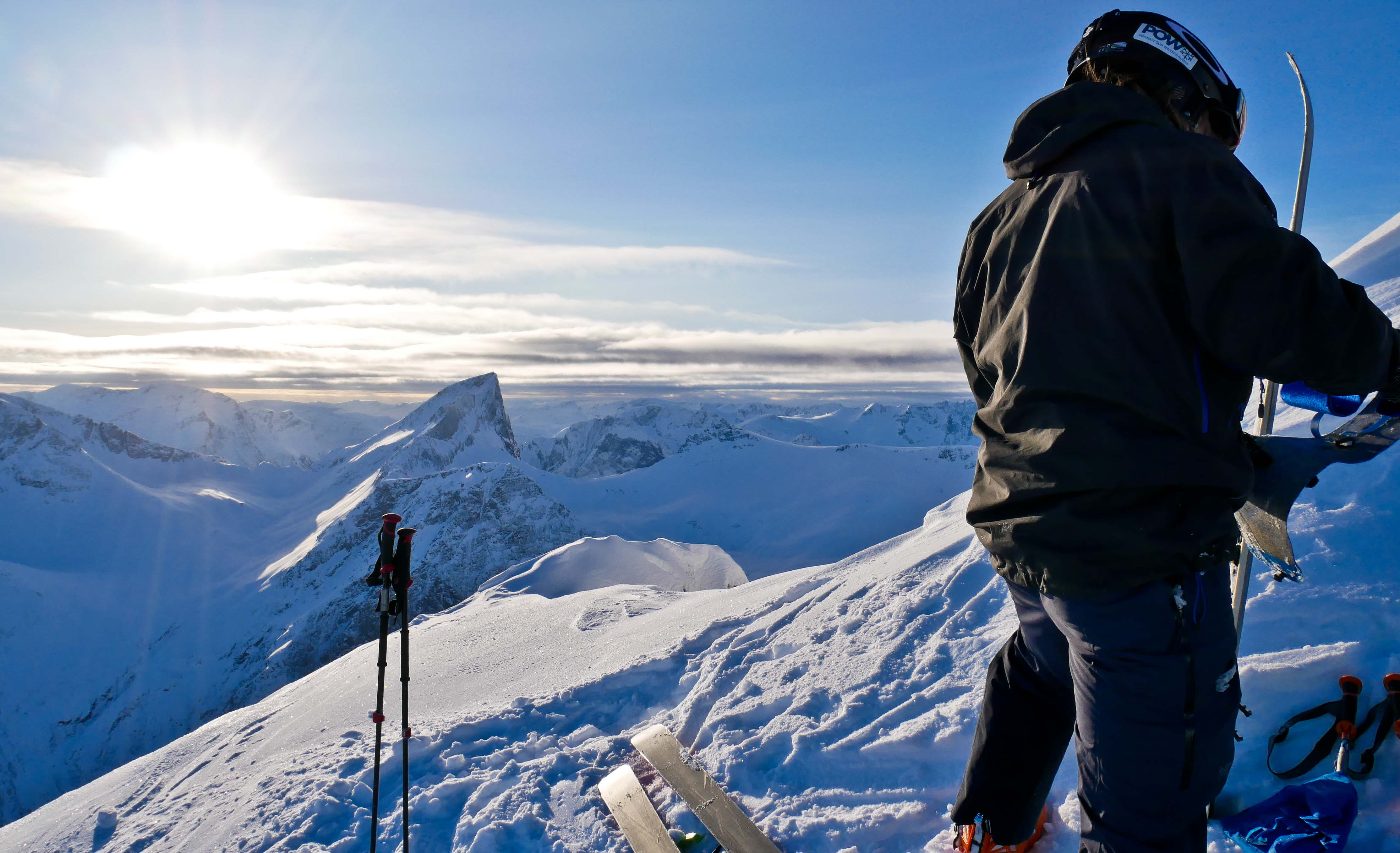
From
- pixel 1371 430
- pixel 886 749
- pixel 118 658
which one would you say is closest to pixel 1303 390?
pixel 1371 430

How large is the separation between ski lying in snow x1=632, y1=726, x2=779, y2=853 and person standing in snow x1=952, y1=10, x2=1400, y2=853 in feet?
7.30

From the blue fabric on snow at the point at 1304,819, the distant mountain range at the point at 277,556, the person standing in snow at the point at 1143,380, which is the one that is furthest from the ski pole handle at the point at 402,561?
the distant mountain range at the point at 277,556

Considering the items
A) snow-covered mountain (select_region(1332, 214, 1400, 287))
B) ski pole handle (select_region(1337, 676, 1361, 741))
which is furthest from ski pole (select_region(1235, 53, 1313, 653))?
snow-covered mountain (select_region(1332, 214, 1400, 287))

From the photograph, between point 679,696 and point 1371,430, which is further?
point 679,696

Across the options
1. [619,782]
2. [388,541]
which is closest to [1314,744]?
[619,782]

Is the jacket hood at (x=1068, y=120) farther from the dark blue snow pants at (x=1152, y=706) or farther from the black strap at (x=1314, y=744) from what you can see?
the black strap at (x=1314, y=744)

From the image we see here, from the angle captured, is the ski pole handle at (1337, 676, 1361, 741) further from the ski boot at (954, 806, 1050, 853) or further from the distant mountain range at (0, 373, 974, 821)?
the distant mountain range at (0, 373, 974, 821)

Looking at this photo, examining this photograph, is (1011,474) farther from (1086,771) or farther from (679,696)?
(679,696)

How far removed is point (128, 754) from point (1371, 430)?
11711cm

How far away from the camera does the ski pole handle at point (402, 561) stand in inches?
185

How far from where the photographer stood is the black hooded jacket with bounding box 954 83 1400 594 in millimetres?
1935

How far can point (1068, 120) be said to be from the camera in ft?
7.45

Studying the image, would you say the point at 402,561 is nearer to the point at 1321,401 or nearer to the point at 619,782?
the point at 619,782

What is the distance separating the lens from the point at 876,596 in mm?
6934
